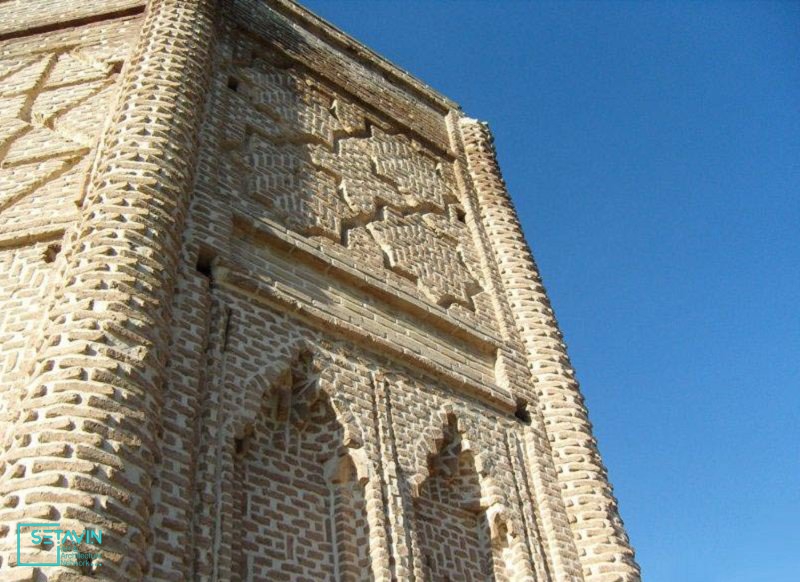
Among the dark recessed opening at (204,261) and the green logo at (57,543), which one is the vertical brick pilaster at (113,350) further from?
the dark recessed opening at (204,261)

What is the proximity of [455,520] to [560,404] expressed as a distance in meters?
1.49

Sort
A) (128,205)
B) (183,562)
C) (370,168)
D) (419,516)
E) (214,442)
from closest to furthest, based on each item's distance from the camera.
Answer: (183,562) < (214,442) < (128,205) < (419,516) < (370,168)

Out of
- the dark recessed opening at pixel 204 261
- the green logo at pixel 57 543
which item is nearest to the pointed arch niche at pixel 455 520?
the dark recessed opening at pixel 204 261

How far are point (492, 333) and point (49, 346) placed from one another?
144 inches

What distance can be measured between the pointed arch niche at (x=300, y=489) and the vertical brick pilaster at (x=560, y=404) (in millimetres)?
1720

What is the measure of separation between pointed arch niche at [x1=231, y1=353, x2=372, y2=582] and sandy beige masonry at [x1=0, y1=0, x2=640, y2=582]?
13 mm

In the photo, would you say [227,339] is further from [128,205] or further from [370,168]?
[370,168]

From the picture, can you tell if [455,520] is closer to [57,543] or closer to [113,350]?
[113,350]

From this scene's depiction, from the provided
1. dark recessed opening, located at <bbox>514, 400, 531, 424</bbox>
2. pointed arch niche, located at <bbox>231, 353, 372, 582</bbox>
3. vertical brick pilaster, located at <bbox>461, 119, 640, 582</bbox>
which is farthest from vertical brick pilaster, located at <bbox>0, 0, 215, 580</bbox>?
vertical brick pilaster, located at <bbox>461, 119, 640, 582</bbox>

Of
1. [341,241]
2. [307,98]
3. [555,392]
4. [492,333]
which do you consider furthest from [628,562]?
[307,98]

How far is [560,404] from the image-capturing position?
6523 millimetres

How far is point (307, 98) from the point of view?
7.73 m

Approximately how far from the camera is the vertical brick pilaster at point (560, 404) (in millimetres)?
5680

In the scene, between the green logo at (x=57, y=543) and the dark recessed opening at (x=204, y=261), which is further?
the dark recessed opening at (x=204, y=261)
